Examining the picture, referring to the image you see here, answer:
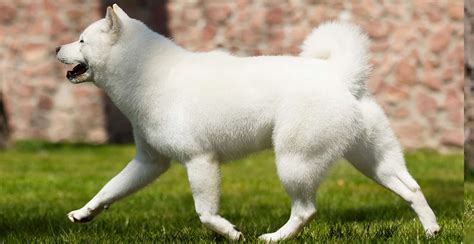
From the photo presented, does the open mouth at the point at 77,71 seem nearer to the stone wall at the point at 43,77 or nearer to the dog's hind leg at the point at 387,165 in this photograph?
the dog's hind leg at the point at 387,165

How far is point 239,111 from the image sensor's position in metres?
4.18

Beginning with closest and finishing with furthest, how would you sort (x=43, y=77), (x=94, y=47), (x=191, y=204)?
1. (x=94, y=47)
2. (x=191, y=204)
3. (x=43, y=77)

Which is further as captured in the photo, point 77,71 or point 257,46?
point 257,46

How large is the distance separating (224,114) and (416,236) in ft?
3.47

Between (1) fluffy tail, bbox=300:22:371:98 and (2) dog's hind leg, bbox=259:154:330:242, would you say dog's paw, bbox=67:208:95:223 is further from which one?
(1) fluffy tail, bbox=300:22:371:98

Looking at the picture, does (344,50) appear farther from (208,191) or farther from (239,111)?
(208,191)

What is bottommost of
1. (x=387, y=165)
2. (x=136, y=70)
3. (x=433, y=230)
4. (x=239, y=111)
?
(x=433, y=230)

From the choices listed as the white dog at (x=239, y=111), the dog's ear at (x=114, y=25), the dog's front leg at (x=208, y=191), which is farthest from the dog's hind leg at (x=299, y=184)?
the dog's ear at (x=114, y=25)

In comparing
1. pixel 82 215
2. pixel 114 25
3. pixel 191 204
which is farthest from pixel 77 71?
pixel 191 204

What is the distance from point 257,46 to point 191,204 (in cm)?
470

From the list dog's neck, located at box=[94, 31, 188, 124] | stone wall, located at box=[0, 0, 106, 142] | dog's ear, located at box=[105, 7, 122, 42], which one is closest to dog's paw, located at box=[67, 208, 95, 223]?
dog's neck, located at box=[94, 31, 188, 124]

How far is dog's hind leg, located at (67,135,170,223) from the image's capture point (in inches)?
179

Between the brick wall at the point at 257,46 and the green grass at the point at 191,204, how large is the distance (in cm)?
65

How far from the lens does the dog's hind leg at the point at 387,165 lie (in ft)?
14.3
